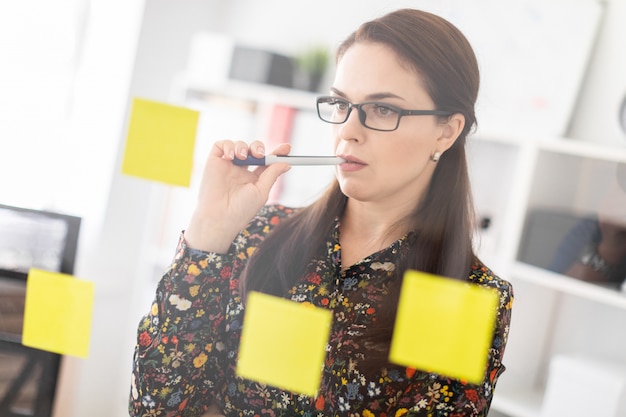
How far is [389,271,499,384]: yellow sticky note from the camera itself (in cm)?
54

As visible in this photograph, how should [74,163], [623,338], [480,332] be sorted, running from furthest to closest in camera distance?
1. [74,163]
2. [623,338]
3. [480,332]

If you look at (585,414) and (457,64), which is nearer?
(457,64)

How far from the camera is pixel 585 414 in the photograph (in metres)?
0.69

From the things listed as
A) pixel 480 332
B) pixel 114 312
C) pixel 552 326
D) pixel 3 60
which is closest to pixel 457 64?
pixel 480 332

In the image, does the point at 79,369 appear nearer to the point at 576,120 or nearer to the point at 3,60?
the point at 3,60

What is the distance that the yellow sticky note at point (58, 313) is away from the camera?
0.75 meters

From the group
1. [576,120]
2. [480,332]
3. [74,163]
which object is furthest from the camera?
[74,163]

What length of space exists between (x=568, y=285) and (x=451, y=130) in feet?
0.90

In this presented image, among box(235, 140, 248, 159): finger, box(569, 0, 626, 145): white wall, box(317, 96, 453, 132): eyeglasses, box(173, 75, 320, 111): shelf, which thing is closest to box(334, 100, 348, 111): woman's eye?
box(317, 96, 453, 132): eyeglasses

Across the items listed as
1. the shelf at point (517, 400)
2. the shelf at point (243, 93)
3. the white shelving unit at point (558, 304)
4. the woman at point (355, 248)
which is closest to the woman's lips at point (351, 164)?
the woman at point (355, 248)

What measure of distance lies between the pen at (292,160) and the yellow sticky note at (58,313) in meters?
0.24

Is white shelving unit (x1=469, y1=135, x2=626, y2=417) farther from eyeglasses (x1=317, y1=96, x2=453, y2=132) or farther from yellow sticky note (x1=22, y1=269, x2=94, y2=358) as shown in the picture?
yellow sticky note (x1=22, y1=269, x2=94, y2=358)

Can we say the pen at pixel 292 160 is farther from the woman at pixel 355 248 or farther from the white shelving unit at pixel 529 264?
the white shelving unit at pixel 529 264

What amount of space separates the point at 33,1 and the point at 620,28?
2.32ft
